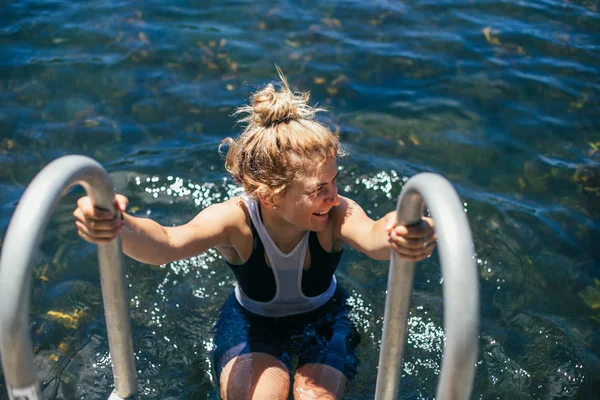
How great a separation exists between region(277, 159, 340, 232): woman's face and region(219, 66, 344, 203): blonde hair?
29 mm

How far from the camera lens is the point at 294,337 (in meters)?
3.57

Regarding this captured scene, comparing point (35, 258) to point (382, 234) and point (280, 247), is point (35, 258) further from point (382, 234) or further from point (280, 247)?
point (280, 247)

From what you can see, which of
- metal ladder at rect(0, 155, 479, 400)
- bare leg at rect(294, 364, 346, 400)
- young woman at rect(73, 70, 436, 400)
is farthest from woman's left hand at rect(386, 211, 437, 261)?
bare leg at rect(294, 364, 346, 400)

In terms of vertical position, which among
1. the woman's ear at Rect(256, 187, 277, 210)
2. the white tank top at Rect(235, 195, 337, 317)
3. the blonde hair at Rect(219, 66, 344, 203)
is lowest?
the white tank top at Rect(235, 195, 337, 317)

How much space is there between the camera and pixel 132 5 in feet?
24.1

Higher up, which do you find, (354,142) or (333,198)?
Answer: (333,198)

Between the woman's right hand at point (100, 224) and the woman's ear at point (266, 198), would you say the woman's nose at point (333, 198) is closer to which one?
the woman's ear at point (266, 198)

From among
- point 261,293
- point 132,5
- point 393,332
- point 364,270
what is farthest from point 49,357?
point 132,5

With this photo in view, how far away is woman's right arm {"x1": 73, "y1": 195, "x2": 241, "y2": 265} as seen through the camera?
2.11 m

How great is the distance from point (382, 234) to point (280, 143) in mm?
597

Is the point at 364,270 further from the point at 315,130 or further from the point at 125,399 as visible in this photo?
the point at 125,399

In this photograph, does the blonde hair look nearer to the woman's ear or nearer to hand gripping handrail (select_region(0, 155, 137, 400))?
the woman's ear

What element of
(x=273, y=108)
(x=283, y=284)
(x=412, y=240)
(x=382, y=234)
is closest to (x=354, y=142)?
(x=283, y=284)

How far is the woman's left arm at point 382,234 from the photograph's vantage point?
2.03 metres
